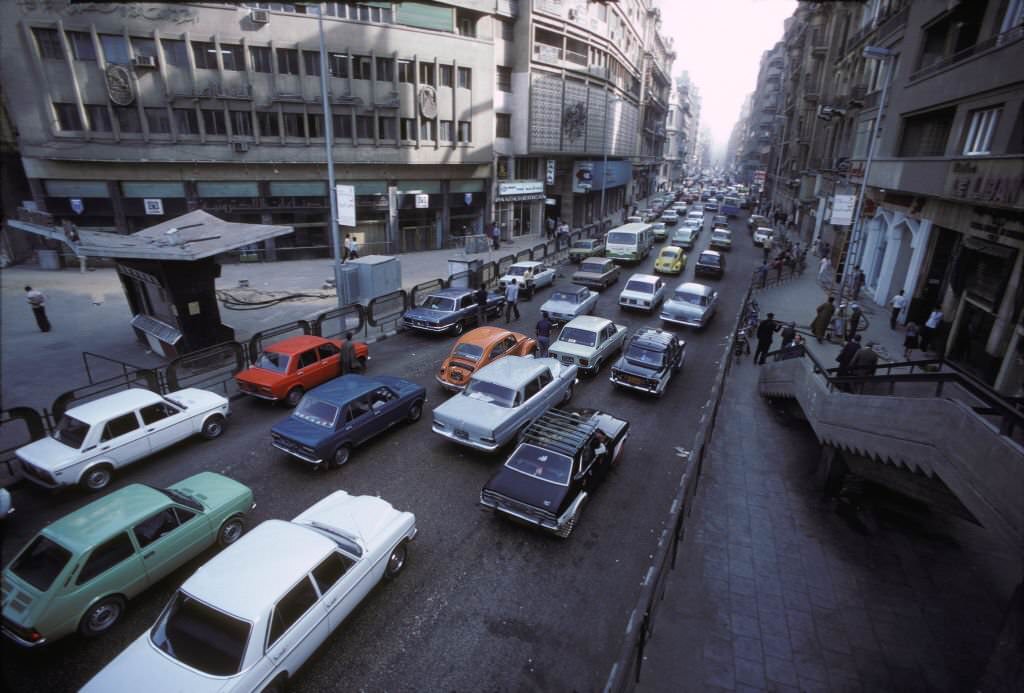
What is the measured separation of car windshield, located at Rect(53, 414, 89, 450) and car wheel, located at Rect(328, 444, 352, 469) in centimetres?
479

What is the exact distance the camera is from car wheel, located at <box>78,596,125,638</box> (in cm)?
805

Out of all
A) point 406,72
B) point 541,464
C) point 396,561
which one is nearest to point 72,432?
point 396,561

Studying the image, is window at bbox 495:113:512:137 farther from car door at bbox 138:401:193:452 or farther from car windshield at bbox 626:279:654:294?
car door at bbox 138:401:193:452

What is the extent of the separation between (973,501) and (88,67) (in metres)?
37.6

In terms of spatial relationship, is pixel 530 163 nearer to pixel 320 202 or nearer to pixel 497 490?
pixel 320 202

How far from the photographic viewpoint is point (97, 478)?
37.1 feet

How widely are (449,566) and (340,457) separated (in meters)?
4.01

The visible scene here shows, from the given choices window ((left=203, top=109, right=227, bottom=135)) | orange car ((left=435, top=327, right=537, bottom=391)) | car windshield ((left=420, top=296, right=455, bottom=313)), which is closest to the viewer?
orange car ((left=435, top=327, right=537, bottom=391))

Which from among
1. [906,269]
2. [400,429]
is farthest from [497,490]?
[906,269]

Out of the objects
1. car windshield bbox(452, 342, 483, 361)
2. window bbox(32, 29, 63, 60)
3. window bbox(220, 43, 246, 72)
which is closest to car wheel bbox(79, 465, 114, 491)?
car windshield bbox(452, 342, 483, 361)

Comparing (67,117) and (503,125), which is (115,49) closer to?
(67,117)

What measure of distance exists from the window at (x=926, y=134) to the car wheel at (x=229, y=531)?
27190mm

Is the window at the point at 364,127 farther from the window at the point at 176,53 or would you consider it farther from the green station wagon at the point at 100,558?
the green station wagon at the point at 100,558

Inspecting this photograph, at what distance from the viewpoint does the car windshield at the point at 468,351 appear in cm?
1584
